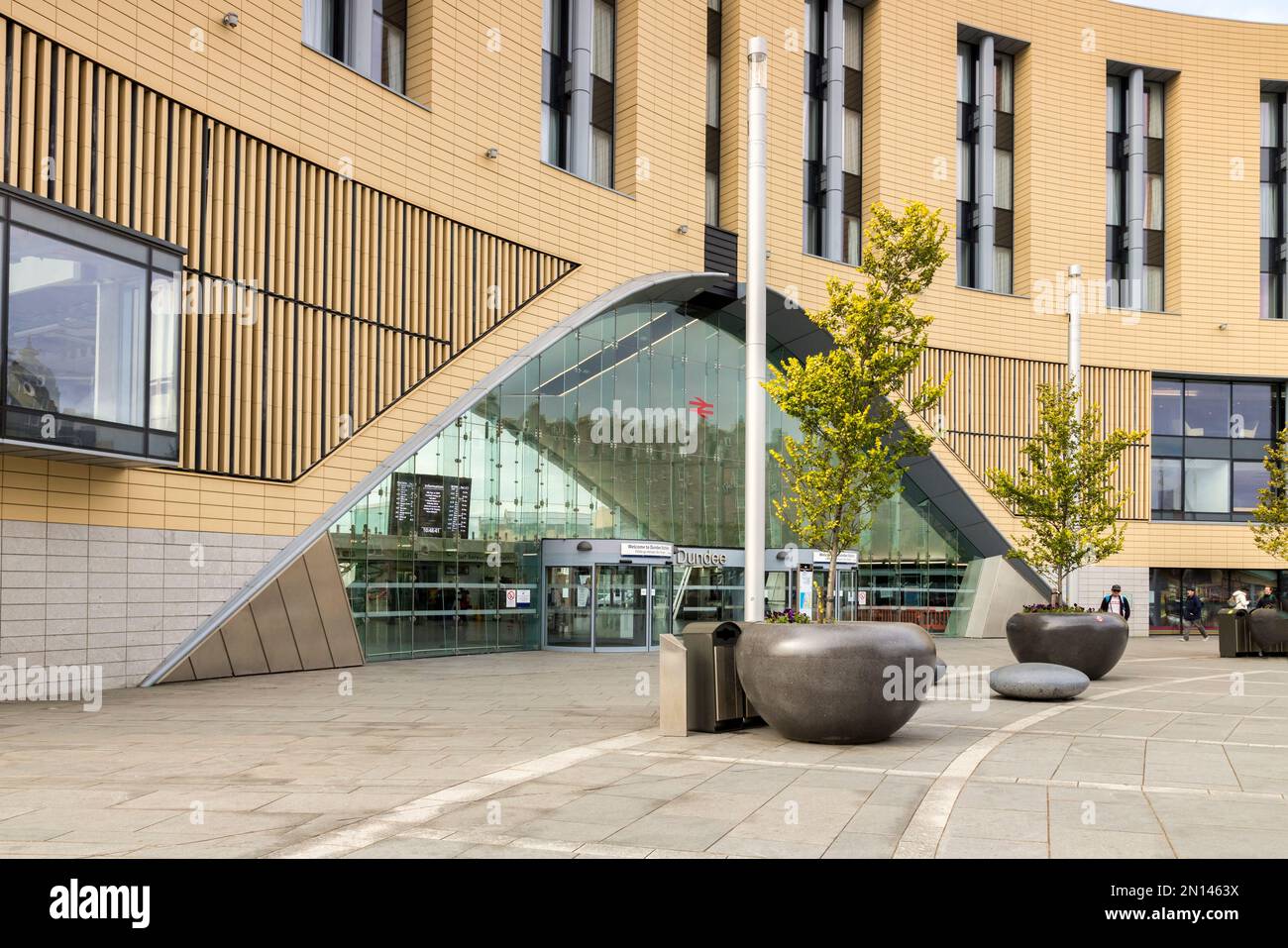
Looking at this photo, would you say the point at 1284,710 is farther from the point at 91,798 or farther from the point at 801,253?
the point at 801,253

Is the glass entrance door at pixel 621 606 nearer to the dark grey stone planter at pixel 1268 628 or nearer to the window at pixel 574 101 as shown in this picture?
the window at pixel 574 101

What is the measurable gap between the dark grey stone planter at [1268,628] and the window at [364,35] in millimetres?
21532

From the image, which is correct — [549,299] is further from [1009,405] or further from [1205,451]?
[1205,451]

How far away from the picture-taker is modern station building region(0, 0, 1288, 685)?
16844 mm

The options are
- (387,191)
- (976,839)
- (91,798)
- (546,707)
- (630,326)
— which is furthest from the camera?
(630,326)

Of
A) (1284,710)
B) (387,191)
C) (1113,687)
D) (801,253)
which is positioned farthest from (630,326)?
(1284,710)

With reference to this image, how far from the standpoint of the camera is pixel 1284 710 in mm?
14859

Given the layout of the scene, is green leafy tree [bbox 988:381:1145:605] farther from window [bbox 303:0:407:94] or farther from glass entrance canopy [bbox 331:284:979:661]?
window [bbox 303:0:407:94]

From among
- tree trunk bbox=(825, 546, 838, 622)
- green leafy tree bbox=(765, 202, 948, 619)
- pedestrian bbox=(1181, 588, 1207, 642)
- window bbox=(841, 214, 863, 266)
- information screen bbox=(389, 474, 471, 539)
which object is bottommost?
pedestrian bbox=(1181, 588, 1207, 642)

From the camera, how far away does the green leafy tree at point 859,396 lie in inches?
509

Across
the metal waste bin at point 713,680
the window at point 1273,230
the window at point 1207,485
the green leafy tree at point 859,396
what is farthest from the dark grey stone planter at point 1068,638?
the window at point 1273,230

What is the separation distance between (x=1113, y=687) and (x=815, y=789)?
35.8 ft

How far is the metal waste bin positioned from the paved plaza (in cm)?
26

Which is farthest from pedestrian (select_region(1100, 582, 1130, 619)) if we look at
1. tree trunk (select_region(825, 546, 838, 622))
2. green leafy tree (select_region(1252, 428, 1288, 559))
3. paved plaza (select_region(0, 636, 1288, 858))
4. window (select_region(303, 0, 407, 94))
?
window (select_region(303, 0, 407, 94))
